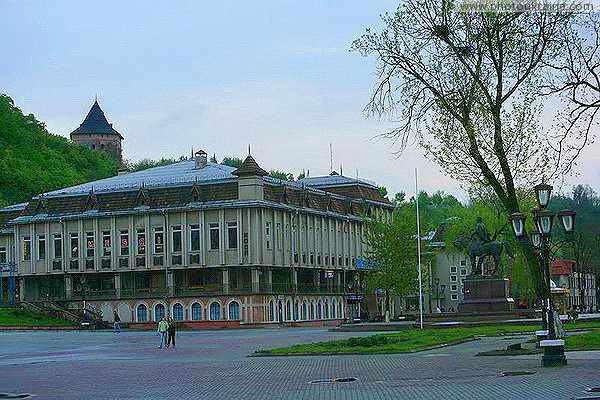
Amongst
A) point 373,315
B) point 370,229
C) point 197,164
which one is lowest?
point 373,315

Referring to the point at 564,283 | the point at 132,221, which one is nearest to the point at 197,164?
the point at 132,221

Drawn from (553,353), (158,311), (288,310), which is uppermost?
(553,353)

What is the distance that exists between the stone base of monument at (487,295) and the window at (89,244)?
4979cm

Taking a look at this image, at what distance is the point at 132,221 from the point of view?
95.1 meters

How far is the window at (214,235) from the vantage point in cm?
9150

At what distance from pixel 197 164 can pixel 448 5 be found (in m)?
68.0

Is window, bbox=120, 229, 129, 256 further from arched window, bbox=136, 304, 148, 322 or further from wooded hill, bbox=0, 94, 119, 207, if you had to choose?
wooded hill, bbox=0, 94, 119, 207

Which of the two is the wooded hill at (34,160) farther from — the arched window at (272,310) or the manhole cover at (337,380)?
the manhole cover at (337,380)

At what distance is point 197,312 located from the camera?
299ft

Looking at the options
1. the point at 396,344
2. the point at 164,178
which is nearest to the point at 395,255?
the point at 164,178

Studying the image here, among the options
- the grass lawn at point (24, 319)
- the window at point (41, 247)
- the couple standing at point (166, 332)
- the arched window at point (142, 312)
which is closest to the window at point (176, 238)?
the arched window at point (142, 312)

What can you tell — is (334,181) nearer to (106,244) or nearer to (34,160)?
(106,244)

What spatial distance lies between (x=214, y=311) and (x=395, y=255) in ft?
54.3

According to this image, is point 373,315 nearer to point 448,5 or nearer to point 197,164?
point 197,164
